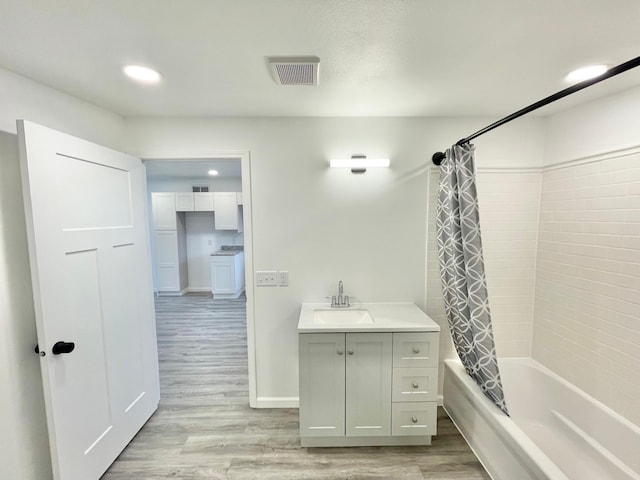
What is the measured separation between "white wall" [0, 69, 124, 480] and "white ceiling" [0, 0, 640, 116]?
0.57ft

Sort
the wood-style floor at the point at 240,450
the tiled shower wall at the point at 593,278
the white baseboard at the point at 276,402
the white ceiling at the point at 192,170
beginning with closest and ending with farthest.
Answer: the tiled shower wall at the point at 593,278 < the wood-style floor at the point at 240,450 < the white baseboard at the point at 276,402 < the white ceiling at the point at 192,170

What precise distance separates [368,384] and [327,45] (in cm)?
201

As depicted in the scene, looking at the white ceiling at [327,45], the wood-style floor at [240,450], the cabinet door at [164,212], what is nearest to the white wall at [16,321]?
the white ceiling at [327,45]

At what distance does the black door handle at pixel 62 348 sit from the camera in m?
1.34

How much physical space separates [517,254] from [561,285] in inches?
13.9

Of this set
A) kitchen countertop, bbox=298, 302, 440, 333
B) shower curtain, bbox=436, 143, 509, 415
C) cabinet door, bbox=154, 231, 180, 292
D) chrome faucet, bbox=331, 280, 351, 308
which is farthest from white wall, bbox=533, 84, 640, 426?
cabinet door, bbox=154, 231, 180, 292

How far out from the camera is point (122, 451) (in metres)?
1.84

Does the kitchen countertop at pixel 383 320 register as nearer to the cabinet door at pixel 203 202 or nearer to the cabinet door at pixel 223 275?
the cabinet door at pixel 223 275

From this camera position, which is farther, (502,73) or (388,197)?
(388,197)

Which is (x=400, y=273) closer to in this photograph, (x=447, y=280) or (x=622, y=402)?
(x=447, y=280)

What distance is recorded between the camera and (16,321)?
1.36 meters

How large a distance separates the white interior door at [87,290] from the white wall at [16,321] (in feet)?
0.58

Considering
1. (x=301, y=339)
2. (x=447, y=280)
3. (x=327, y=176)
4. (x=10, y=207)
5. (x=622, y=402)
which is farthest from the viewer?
(x=327, y=176)

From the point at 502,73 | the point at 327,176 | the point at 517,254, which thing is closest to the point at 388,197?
the point at 327,176
